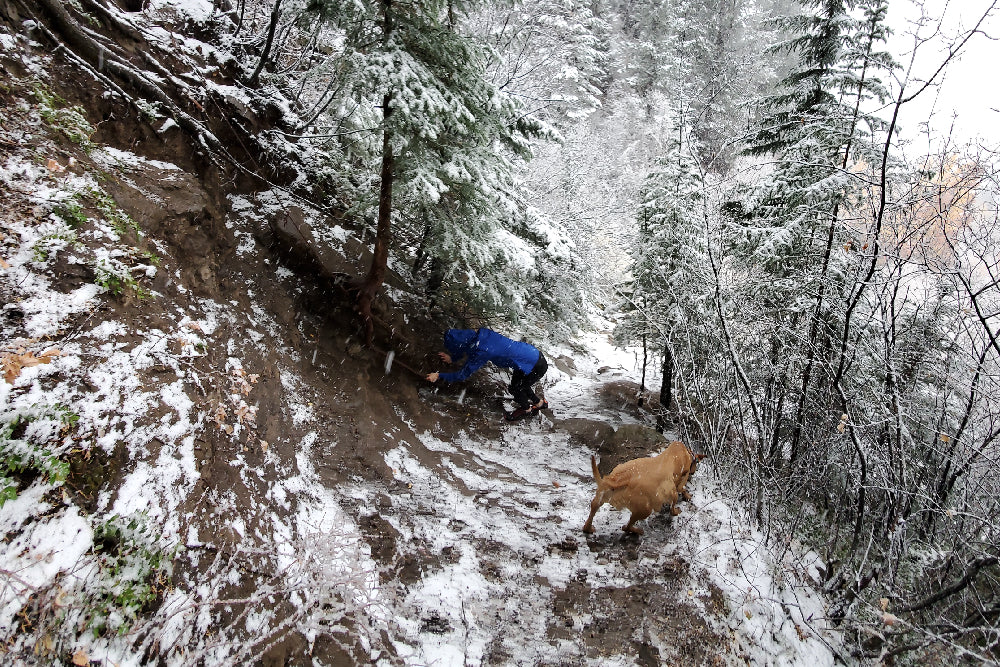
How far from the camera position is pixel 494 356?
816 centimetres

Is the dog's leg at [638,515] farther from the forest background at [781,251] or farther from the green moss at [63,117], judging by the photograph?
the green moss at [63,117]

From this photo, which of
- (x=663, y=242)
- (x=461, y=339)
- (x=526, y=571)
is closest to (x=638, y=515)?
(x=526, y=571)

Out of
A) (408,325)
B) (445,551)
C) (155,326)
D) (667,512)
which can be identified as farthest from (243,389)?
(667,512)

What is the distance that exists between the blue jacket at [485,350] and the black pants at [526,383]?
0.42ft

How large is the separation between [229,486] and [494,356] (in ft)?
15.8

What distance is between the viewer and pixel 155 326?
176 inches

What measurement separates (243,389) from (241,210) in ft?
11.1

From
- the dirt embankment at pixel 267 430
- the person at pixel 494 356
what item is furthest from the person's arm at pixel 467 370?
the dirt embankment at pixel 267 430

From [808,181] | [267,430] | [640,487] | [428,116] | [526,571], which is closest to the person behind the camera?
[526,571]

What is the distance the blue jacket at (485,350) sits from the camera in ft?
26.1

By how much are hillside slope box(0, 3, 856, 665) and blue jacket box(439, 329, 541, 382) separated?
5.14ft

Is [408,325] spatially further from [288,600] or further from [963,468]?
[963,468]

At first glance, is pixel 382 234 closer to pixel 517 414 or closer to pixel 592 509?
pixel 517 414

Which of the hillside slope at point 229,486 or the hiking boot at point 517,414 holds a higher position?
the hillside slope at point 229,486
